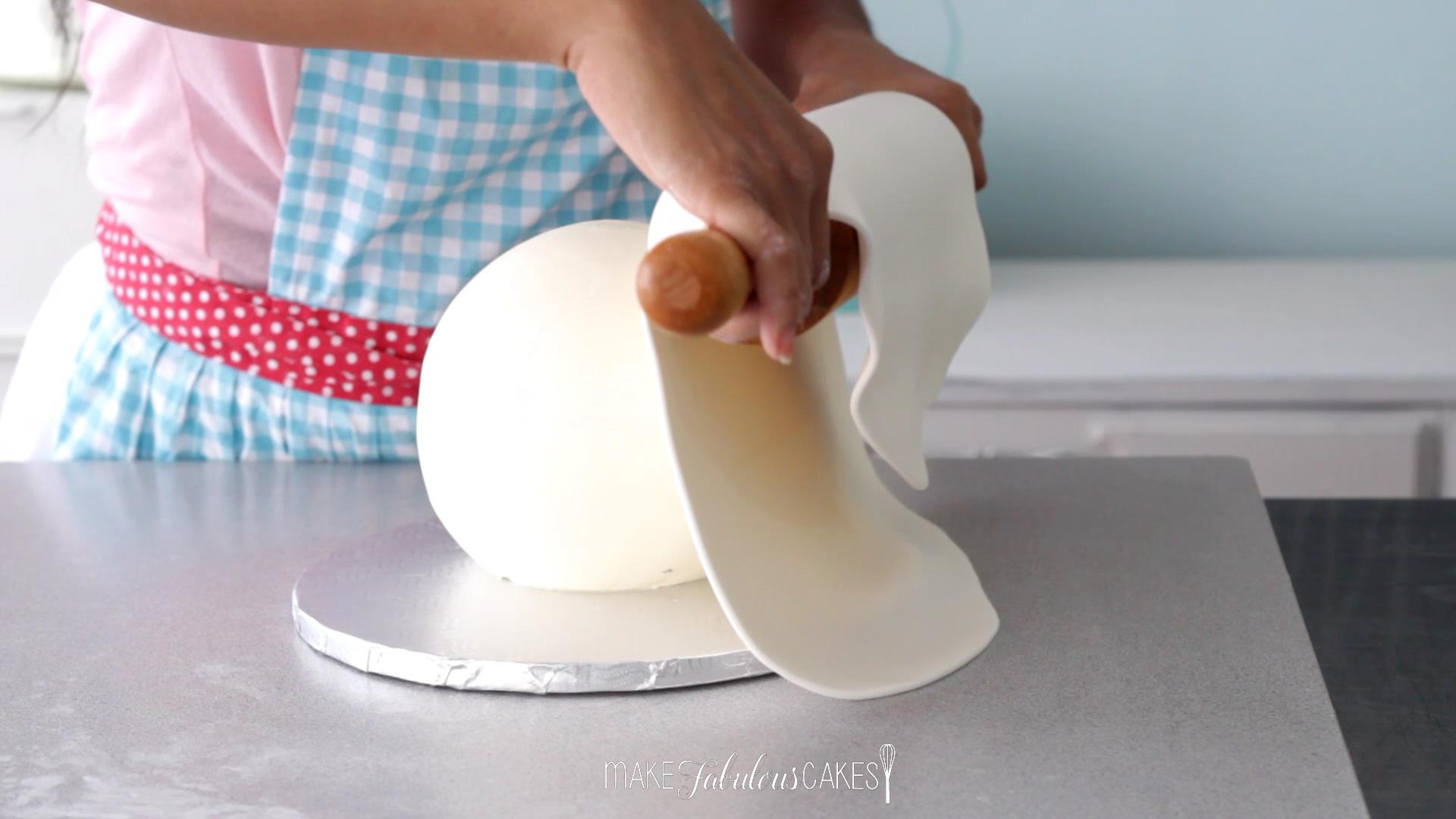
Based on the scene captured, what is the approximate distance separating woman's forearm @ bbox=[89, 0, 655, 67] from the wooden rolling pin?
0.36 ft

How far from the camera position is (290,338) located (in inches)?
31.4

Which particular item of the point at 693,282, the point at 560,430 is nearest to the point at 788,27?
the point at 560,430

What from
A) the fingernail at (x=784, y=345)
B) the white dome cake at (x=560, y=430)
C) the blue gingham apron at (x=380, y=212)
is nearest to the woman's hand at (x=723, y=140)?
the fingernail at (x=784, y=345)

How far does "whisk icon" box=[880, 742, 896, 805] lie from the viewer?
0.45 meters

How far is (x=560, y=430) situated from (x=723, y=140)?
153 mm

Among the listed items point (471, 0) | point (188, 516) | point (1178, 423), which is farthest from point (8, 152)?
point (471, 0)

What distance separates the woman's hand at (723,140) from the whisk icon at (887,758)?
13cm

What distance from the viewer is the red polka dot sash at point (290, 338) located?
31.5 inches

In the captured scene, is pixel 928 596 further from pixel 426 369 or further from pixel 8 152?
pixel 8 152

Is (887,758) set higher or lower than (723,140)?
lower

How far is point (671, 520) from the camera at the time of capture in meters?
0.56

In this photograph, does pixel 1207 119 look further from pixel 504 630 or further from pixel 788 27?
pixel 504 630

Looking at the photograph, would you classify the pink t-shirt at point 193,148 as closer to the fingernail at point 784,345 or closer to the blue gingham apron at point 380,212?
the blue gingham apron at point 380,212

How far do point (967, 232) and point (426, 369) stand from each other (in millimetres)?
232
